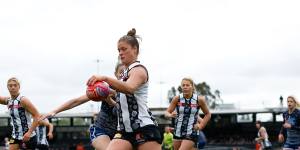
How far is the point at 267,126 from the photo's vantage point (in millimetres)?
69625

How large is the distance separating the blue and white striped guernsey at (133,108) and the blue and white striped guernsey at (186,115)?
582 centimetres

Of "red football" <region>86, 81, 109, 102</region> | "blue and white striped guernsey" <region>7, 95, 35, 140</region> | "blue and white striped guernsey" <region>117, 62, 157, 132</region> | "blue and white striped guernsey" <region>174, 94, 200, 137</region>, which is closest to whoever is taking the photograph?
"red football" <region>86, 81, 109, 102</region>

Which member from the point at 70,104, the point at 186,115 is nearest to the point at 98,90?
the point at 70,104

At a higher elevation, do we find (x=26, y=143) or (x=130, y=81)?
(x=130, y=81)

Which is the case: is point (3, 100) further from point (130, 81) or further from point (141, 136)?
point (130, 81)

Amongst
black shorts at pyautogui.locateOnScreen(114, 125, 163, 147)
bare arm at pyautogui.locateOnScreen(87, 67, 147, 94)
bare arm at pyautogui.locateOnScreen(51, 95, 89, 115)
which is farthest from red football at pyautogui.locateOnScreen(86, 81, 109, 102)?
bare arm at pyautogui.locateOnScreen(51, 95, 89, 115)

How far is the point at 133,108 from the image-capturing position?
7.31m

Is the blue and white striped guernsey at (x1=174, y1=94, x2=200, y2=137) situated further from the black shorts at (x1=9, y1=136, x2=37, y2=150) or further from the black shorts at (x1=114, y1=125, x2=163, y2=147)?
the black shorts at (x1=114, y1=125, x2=163, y2=147)

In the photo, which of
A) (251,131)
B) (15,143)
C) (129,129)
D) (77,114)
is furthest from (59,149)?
(129,129)

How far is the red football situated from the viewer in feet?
22.1

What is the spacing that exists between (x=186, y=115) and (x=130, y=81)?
6492 millimetres

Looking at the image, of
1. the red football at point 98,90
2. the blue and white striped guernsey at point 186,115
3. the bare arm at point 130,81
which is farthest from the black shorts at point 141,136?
the blue and white striped guernsey at point 186,115

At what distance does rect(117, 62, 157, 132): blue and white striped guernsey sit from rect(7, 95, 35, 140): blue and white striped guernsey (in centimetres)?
524

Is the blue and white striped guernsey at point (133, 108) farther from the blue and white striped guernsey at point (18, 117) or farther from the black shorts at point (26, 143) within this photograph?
the black shorts at point (26, 143)
